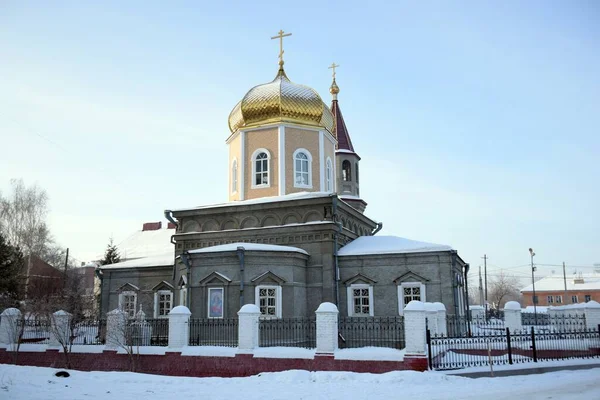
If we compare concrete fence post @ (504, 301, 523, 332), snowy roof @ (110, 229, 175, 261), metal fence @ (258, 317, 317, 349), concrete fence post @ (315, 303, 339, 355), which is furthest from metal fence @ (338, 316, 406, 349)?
snowy roof @ (110, 229, 175, 261)

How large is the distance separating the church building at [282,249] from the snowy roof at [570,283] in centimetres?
4704

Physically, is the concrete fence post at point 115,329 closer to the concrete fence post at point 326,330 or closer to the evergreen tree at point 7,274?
the concrete fence post at point 326,330

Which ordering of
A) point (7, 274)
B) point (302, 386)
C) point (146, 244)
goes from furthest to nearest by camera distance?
point (146, 244)
point (7, 274)
point (302, 386)

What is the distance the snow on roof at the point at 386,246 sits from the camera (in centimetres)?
1834

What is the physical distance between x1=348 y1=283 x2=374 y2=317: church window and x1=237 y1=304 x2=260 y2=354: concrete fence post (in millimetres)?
5688

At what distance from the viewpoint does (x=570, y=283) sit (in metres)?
63.2

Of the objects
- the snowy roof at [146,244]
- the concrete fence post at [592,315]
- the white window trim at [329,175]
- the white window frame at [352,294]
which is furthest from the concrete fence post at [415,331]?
the snowy roof at [146,244]

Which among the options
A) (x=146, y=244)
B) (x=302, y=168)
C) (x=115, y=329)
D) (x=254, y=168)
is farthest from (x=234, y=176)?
(x=146, y=244)

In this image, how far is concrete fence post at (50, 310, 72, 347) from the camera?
620 inches

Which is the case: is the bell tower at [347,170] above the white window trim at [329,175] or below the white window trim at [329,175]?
above

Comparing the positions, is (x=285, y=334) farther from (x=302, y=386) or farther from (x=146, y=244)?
(x=146, y=244)

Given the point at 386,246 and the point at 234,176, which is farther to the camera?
the point at 234,176

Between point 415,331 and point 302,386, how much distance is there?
2847 mm

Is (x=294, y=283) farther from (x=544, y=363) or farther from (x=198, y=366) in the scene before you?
(x=544, y=363)
